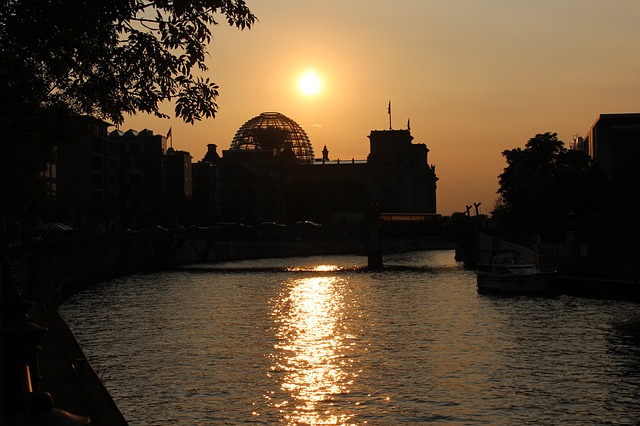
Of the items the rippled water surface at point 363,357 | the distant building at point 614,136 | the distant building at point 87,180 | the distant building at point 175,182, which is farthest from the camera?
the distant building at point 175,182

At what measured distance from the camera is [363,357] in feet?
147

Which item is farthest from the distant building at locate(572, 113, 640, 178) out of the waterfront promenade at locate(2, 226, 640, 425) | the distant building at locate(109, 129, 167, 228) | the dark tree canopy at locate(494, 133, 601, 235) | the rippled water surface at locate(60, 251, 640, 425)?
the rippled water surface at locate(60, 251, 640, 425)

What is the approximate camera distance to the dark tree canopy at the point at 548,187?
119 meters

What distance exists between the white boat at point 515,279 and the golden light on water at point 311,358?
45.2 feet

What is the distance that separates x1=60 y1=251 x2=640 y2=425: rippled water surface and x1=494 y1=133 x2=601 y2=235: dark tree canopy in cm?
4431

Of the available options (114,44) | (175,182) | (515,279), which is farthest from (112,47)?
(175,182)

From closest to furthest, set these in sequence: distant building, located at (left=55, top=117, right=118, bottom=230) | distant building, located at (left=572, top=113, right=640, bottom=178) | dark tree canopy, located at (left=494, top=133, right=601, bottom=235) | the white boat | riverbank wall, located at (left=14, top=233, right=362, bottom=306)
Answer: riverbank wall, located at (left=14, top=233, right=362, bottom=306), the white boat, dark tree canopy, located at (left=494, top=133, right=601, bottom=235), distant building, located at (left=55, top=117, right=118, bottom=230), distant building, located at (left=572, top=113, right=640, bottom=178)

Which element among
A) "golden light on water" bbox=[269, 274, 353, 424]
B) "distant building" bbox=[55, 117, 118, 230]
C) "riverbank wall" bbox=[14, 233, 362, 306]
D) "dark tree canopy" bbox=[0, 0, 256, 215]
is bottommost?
"golden light on water" bbox=[269, 274, 353, 424]

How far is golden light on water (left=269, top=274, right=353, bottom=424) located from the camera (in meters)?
32.8

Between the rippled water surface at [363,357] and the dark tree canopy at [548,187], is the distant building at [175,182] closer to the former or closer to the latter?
the dark tree canopy at [548,187]

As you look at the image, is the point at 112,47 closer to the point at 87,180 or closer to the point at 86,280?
the point at 86,280

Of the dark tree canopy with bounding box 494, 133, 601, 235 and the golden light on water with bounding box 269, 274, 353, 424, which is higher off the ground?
the dark tree canopy with bounding box 494, 133, 601, 235

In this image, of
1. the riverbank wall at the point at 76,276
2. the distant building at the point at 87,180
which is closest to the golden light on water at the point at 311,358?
the riverbank wall at the point at 76,276

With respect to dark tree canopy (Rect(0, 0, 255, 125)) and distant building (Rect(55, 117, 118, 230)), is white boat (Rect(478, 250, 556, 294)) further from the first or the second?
distant building (Rect(55, 117, 118, 230))
